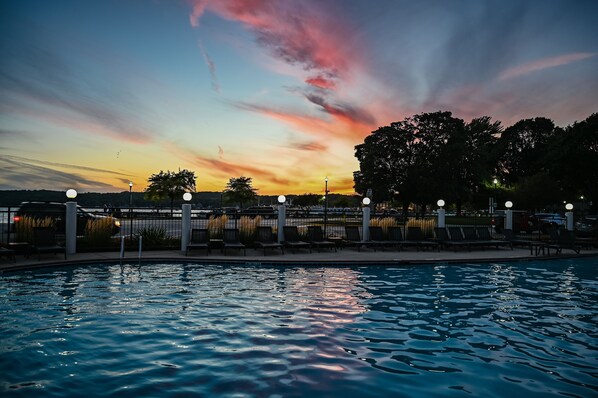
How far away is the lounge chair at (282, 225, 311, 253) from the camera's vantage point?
53.0 feet

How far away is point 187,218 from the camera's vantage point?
52.1ft

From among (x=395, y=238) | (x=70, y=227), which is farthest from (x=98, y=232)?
(x=395, y=238)

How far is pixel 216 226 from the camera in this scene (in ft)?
55.7

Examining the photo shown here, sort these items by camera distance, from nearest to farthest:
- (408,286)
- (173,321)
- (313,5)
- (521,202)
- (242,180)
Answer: (173,321) → (408,286) → (313,5) → (521,202) → (242,180)

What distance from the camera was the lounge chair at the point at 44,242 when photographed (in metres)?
12.8

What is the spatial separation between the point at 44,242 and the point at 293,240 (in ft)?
29.2

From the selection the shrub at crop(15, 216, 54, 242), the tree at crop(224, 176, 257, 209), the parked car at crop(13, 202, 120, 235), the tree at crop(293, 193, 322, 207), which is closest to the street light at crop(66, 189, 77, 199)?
the shrub at crop(15, 216, 54, 242)

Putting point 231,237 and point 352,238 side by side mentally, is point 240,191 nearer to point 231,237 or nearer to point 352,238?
point 352,238

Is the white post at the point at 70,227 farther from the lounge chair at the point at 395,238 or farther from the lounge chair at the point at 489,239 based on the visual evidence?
the lounge chair at the point at 489,239

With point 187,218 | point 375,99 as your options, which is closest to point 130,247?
point 187,218

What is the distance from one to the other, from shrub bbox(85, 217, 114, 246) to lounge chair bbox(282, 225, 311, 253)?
22.2 feet

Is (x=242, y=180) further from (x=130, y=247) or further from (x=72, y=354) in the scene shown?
(x=72, y=354)

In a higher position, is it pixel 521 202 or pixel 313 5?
pixel 313 5

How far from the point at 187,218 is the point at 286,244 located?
4.04 metres
